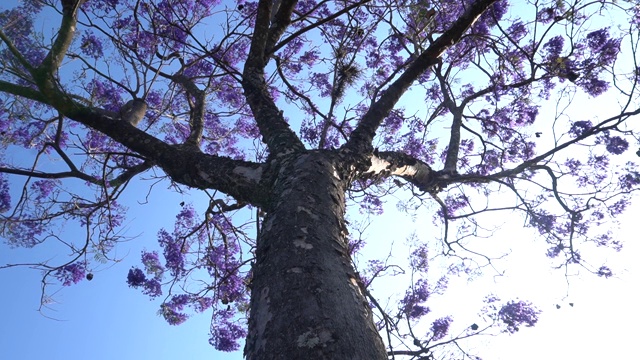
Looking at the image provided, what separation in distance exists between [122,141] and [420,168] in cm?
251

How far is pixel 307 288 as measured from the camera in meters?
1.22

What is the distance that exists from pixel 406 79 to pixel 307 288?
2406 millimetres

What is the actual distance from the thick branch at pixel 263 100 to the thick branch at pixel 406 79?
0.45m

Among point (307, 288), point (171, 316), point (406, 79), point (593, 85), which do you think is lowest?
point (307, 288)

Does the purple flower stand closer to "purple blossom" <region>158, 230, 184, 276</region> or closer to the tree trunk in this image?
"purple blossom" <region>158, 230, 184, 276</region>

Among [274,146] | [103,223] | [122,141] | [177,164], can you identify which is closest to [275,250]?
[274,146]

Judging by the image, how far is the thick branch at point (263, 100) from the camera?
260cm

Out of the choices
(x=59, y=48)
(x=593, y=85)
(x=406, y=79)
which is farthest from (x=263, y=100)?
(x=593, y=85)

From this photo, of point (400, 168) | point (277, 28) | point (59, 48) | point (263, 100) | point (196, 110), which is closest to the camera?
point (59, 48)

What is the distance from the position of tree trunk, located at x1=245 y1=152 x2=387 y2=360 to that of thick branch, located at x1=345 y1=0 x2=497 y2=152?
3.21 ft

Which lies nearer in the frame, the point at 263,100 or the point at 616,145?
the point at 263,100

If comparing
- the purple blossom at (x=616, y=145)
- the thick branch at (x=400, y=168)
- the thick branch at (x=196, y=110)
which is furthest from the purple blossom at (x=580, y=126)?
the thick branch at (x=196, y=110)

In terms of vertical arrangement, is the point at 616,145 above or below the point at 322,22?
above

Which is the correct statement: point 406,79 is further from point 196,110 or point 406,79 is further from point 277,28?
point 196,110
